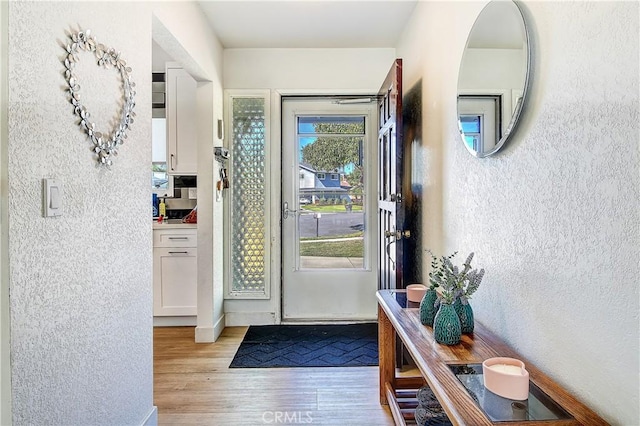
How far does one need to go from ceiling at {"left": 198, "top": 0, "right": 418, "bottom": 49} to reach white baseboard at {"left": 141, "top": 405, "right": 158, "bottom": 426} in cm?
249

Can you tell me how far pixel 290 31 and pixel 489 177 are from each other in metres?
2.25

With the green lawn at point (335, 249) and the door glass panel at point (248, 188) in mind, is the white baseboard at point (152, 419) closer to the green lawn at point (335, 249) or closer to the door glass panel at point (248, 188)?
the door glass panel at point (248, 188)

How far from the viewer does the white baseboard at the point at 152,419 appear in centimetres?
195

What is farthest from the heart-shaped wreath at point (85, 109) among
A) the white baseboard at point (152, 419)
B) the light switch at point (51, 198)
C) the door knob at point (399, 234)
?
the door knob at point (399, 234)

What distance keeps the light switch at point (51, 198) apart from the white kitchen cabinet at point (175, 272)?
2299 millimetres

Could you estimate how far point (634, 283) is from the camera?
0.91m

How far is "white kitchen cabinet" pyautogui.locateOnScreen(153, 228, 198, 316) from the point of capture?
356 centimetres

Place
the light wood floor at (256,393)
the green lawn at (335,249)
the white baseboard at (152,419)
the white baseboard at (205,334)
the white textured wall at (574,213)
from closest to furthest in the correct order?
the white textured wall at (574,213) → the white baseboard at (152,419) → the light wood floor at (256,393) → the white baseboard at (205,334) → the green lawn at (335,249)

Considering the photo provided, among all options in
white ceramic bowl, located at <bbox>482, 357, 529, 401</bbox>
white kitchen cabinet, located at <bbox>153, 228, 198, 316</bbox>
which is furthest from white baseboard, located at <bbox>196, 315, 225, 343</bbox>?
white ceramic bowl, located at <bbox>482, 357, 529, 401</bbox>

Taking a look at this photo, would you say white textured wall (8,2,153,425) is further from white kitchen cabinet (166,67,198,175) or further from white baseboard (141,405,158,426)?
white kitchen cabinet (166,67,198,175)

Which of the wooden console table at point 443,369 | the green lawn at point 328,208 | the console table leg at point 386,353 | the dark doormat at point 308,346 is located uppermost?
the green lawn at point 328,208

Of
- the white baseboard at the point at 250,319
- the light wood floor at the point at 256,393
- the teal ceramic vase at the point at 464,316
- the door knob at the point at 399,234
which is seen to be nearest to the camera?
the teal ceramic vase at the point at 464,316

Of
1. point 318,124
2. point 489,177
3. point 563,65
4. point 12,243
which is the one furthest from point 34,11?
point 318,124

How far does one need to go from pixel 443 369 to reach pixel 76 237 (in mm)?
1256
